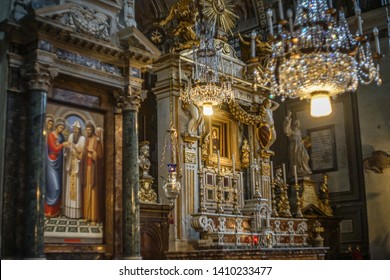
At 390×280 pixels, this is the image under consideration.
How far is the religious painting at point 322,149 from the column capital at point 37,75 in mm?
10111

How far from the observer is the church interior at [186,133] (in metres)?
8.36

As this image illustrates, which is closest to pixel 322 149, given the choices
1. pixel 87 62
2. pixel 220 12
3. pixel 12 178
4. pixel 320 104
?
pixel 220 12

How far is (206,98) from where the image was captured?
10.6 metres

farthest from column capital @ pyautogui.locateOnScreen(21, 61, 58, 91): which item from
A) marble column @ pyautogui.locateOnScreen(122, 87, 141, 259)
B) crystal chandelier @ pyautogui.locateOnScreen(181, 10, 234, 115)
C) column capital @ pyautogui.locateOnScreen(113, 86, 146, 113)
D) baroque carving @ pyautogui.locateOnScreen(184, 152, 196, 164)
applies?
baroque carving @ pyautogui.locateOnScreen(184, 152, 196, 164)

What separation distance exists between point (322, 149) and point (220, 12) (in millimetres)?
5565

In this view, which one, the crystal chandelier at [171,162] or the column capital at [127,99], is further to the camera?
the crystal chandelier at [171,162]

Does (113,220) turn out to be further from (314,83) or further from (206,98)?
(314,83)

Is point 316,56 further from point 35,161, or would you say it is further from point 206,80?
point 35,161

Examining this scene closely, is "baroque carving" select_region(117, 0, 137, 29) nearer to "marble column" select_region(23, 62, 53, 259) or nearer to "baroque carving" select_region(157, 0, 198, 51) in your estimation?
"marble column" select_region(23, 62, 53, 259)

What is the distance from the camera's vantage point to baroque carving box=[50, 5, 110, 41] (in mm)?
9211

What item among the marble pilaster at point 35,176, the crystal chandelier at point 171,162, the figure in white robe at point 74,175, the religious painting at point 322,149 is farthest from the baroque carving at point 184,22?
the religious painting at point 322,149

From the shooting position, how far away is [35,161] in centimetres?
838

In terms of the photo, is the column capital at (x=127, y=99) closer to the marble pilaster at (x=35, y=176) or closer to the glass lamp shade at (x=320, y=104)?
the marble pilaster at (x=35, y=176)

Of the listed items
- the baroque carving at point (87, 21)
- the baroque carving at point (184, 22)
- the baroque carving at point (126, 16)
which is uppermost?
the baroque carving at point (184, 22)
